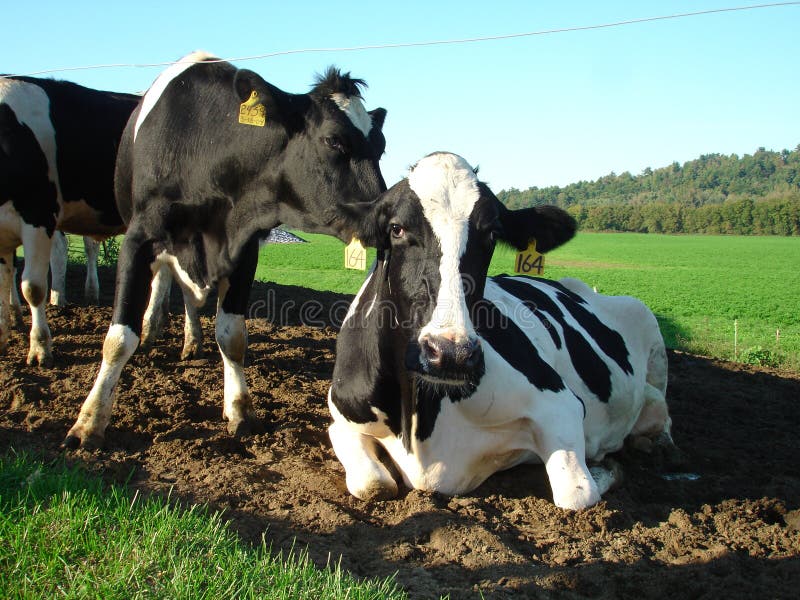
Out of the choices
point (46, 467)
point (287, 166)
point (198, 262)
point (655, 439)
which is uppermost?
point (287, 166)

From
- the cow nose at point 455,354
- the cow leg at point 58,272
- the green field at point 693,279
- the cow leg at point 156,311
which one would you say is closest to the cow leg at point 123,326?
the cow leg at point 156,311

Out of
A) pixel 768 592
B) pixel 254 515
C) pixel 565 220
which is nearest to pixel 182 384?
pixel 254 515

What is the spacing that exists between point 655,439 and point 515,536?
9.13 feet

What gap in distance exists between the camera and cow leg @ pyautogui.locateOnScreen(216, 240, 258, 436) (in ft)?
19.1

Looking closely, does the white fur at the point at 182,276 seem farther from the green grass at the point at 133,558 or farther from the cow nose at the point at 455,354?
the cow nose at the point at 455,354

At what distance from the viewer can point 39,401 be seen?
5.80m

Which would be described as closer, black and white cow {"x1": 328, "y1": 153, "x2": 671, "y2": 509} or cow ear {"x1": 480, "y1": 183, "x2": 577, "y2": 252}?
black and white cow {"x1": 328, "y1": 153, "x2": 671, "y2": 509}

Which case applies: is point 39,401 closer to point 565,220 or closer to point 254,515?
point 254,515

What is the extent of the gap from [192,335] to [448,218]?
449 centimetres

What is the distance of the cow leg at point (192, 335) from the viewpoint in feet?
24.6

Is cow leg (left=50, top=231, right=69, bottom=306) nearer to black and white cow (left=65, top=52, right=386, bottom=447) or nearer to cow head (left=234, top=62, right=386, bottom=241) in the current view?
black and white cow (left=65, top=52, right=386, bottom=447)

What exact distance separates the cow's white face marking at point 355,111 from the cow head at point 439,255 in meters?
1.45

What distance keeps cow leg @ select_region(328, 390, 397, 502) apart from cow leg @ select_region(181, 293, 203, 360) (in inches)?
130

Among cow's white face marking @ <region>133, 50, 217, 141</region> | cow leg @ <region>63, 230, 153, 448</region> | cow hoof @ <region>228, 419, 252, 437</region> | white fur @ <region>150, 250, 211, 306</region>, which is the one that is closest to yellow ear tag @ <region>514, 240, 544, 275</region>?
cow hoof @ <region>228, 419, 252, 437</region>
